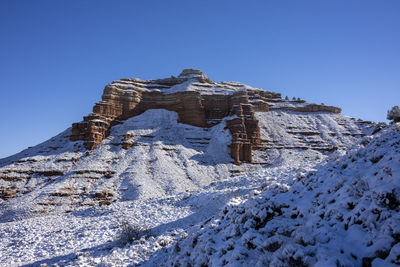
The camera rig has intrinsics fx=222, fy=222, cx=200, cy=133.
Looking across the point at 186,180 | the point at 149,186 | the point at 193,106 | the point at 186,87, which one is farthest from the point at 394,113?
the point at 186,87

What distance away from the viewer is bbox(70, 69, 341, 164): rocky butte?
174 ft

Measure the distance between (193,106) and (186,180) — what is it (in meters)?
27.6

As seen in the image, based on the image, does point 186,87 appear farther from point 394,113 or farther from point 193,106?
point 394,113

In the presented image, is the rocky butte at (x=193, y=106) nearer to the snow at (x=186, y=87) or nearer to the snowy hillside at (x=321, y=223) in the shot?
the snow at (x=186, y=87)

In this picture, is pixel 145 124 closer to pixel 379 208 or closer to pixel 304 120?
pixel 304 120

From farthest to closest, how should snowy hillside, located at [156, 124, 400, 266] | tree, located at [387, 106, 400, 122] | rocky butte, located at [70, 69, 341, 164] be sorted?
rocky butte, located at [70, 69, 341, 164] < tree, located at [387, 106, 400, 122] < snowy hillside, located at [156, 124, 400, 266]

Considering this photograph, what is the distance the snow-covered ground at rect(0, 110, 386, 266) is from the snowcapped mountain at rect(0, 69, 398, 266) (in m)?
0.13

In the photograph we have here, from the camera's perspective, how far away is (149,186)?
123 ft

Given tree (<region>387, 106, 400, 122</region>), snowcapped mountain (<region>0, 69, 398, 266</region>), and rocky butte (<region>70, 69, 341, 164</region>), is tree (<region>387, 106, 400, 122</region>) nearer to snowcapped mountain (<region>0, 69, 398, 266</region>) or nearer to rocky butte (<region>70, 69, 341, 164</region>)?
snowcapped mountain (<region>0, 69, 398, 266</region>)

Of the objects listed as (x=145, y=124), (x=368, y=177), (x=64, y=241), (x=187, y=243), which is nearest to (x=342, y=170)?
(x=368, y=177)

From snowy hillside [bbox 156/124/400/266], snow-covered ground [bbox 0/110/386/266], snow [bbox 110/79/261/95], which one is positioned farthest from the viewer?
snow [bbox 110/79/261/95]

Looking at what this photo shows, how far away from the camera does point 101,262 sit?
11.0 meters

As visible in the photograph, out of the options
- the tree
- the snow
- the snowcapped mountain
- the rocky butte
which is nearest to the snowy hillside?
the snowcapped mountain

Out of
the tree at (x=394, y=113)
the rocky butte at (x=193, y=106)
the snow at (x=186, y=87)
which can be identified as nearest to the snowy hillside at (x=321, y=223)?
the tree at (x=394, y=113)
